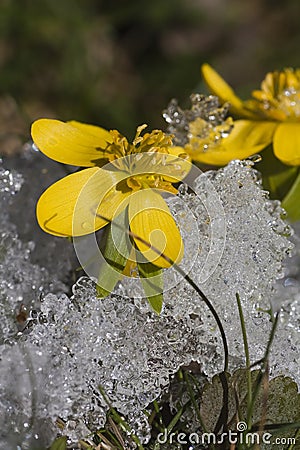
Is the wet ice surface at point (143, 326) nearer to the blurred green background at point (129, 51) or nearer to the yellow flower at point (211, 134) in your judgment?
the yellow flower at point (211, 134)

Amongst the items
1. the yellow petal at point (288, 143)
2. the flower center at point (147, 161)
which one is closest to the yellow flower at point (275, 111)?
the yellow petal at point (288, 143)

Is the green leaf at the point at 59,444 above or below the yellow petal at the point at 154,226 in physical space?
below

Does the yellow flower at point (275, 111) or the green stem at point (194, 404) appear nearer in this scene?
the green stem at point (194, 404)

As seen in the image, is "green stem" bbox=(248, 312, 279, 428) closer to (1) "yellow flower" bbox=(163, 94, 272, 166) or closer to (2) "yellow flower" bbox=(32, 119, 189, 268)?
(2) "yellow flower" bbox=(32, 119, 189, 268)

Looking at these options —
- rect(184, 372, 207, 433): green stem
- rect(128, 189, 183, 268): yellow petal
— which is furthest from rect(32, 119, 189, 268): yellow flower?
rect(184, 372, 207, 433): green stem

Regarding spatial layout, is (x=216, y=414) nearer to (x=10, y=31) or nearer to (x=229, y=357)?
(x=229, y=357)

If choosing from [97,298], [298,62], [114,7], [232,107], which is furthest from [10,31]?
[97,298]

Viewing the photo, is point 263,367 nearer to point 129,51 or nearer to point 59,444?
point 59,444

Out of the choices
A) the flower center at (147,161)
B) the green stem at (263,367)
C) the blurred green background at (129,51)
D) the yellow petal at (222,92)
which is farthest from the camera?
→ the blurred green background at (129,51)
